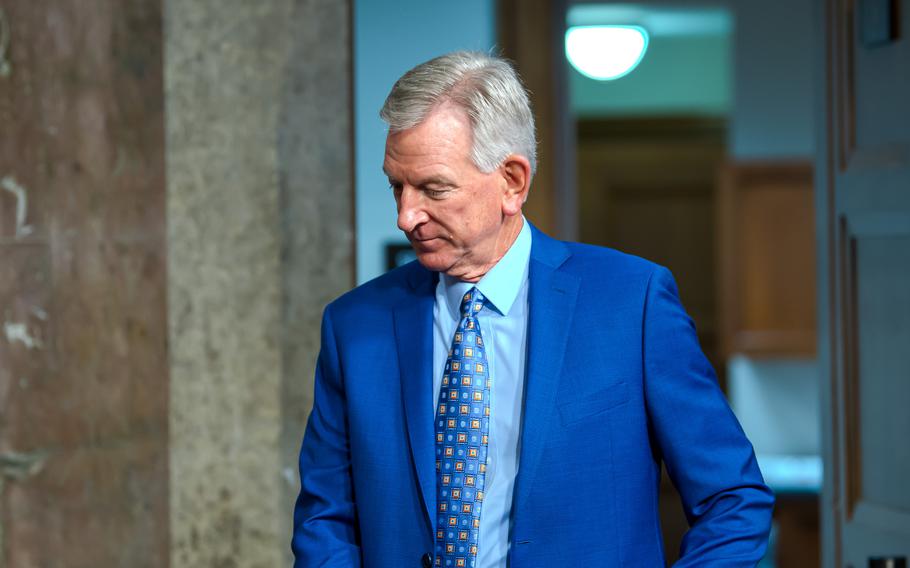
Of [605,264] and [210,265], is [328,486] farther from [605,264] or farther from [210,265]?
[210,265]

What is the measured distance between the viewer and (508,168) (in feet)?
4.83

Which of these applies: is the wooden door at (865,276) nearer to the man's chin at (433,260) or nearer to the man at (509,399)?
the man at (509,399)

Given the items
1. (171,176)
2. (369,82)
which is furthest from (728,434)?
(369,82)

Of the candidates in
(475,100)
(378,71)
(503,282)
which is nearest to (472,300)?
(503,282)

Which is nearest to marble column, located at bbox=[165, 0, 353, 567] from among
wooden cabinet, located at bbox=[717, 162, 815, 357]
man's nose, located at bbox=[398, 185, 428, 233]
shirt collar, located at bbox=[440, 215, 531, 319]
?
shirt collar, located at bbox=[440, 215, 531, 319]

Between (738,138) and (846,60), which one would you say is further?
(738,138)

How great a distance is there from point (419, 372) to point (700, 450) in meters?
0.39

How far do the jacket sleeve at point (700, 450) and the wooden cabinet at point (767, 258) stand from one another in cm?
469

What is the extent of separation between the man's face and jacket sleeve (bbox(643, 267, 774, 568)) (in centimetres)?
26

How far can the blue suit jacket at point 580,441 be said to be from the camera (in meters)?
1.44

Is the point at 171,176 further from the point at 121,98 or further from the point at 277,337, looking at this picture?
the point at 277,337

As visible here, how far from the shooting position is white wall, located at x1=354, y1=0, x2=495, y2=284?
348cm

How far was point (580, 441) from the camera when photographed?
146 cm

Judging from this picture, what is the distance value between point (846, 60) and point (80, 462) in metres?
2.01
